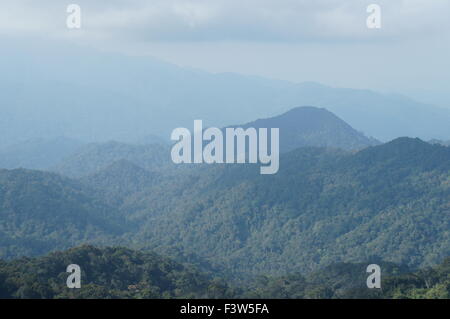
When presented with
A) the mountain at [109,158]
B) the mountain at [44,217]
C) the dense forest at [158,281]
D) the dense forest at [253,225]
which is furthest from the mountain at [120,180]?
the dense forest at [158,281]

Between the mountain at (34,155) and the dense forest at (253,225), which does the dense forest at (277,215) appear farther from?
the mountain at (34,155)

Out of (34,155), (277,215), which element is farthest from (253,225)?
(34,155)

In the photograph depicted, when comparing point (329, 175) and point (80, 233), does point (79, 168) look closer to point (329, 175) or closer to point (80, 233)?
point (80, 233)

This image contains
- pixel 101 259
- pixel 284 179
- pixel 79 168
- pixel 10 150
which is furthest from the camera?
pixel 10 150

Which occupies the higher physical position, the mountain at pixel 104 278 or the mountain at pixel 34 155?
the mountain at pixel 34 155

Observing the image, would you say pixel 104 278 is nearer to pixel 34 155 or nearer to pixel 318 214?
pixel 318 214
